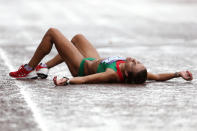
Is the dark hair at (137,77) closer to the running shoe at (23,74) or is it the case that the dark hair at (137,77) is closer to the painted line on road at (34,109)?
the painted line on road at (34,109)

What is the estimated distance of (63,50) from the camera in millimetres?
8484

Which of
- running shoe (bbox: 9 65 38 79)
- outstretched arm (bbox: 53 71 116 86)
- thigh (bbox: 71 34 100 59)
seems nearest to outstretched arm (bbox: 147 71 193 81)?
outstretched arm (bbox: 53 71 116 86)

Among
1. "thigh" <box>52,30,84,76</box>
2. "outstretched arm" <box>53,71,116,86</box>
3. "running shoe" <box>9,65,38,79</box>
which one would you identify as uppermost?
"thigh" <box>52,30,84,76</box>

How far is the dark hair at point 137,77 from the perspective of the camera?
7816 millimetres

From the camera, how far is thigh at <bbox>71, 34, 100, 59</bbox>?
28.8 feet

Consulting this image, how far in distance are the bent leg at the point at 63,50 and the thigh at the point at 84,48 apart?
1.09 feet

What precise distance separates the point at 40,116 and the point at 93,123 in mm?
653

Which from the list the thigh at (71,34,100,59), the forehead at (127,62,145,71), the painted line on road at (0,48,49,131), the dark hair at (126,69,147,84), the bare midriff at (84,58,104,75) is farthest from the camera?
the thigh at (71,34,100,59)

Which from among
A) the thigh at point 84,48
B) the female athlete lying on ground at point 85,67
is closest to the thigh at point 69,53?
the female athlete lying on ground at point 85,67

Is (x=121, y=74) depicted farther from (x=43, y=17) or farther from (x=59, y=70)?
(x=43, y=17)

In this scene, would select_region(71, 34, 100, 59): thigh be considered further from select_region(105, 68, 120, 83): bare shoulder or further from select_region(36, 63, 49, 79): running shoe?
select_region(105, 68, 120, 83): bare shoulder

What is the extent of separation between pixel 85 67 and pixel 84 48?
70 centimetres

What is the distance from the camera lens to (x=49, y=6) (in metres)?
28.2

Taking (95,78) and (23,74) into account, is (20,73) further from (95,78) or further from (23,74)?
(95,78)
